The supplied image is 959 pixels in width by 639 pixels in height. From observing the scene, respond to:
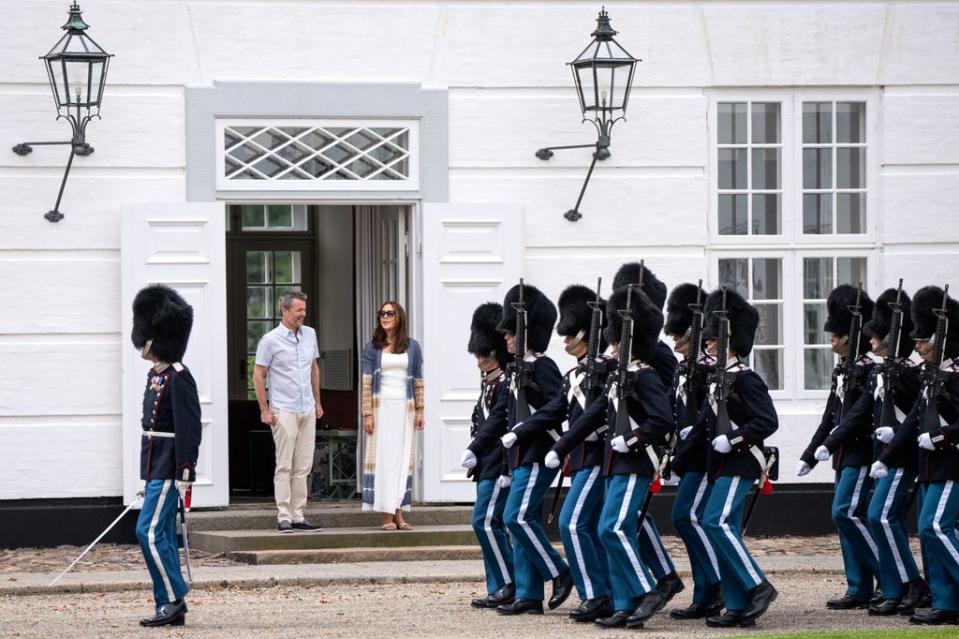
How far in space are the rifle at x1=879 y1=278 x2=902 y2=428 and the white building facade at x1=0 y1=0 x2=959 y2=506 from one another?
132 inches

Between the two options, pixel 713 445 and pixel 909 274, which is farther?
pixel 909 274

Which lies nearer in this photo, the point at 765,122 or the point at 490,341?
the point at 490,341

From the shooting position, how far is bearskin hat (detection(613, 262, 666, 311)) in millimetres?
9906

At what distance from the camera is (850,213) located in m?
13.4

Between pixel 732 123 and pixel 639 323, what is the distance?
435 cm

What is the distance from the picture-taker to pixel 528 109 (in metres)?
12.9

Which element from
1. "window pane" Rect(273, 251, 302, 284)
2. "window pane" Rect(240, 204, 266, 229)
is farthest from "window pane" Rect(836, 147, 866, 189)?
"window pane" Rect(240, 204, 266, 229)

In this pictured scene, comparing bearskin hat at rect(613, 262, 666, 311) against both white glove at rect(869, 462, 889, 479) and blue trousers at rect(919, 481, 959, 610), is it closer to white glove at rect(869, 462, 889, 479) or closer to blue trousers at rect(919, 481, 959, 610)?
white glove at rect(869, 462, 889, 479)

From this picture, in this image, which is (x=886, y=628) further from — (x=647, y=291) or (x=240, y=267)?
(x=240, y=267)

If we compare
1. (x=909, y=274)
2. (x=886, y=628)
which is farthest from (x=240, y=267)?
(x=886, y=628)

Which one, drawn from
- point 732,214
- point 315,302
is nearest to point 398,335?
point 732,214

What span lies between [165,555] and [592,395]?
7.60 feet

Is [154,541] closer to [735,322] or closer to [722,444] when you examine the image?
[722,444]

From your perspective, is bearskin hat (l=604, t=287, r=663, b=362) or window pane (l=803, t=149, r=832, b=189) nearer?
bearskin hat (l=604, t=287, r=663, b=362)
